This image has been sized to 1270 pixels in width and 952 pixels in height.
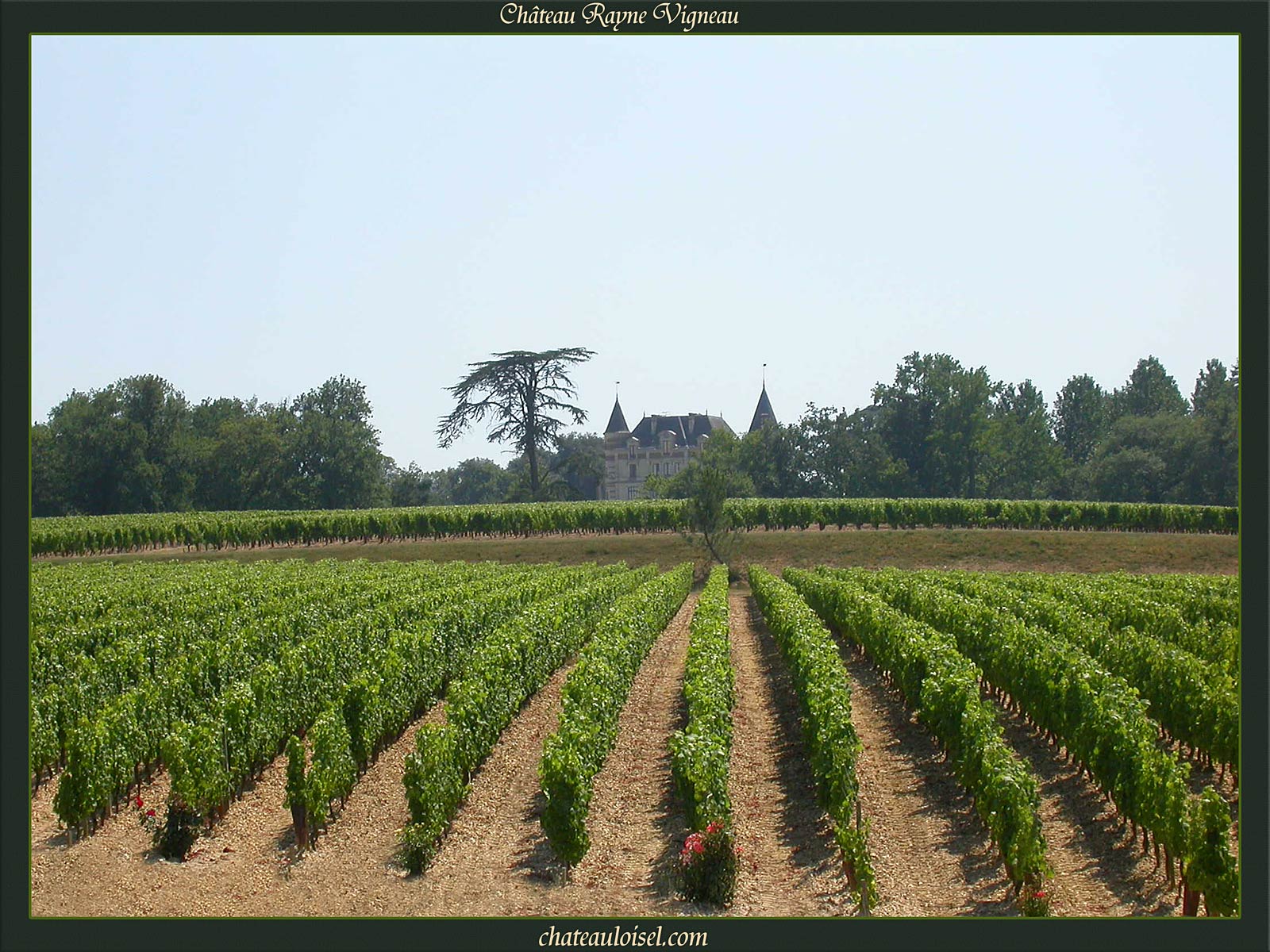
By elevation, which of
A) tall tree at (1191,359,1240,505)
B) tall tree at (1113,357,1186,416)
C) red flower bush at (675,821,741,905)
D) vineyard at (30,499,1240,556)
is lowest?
red flower bush at (675,821,741,905)

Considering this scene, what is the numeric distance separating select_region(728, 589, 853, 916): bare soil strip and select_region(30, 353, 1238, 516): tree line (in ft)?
142

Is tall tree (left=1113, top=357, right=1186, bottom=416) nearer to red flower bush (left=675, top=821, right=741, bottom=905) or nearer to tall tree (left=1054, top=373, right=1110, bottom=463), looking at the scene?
tall tree (left=1054, top=373, right=1110, bottom=463)

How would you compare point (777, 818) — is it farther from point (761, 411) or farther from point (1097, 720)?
point (761, 411)

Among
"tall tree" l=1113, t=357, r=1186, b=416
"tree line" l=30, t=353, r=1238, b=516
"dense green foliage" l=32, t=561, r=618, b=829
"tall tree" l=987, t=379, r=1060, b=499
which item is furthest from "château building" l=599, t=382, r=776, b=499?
"dense green foliage" l=32, t=561, r=618, b=829

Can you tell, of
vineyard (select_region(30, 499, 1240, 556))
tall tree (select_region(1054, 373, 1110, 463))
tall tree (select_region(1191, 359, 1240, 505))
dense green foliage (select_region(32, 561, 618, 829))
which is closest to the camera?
dense green foliage (select_region(32, 561, 618, 829))

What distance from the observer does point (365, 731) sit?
1345 cm

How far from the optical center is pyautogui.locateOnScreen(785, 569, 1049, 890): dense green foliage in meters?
9.21

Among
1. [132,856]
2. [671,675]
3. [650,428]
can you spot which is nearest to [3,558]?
[132,856]

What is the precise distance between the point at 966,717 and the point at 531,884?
501cm

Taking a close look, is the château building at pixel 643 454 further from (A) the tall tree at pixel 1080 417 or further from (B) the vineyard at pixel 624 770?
(B) the vineyard at pixel 624 770

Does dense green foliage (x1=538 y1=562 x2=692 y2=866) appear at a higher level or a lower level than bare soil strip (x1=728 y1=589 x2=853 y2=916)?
higher

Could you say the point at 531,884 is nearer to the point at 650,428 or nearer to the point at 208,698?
the point at 208,698

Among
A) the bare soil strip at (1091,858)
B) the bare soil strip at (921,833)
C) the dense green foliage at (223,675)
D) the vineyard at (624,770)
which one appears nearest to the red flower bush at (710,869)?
the vineyard at (624,770)

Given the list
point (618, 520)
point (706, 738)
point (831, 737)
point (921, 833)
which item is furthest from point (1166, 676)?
point (618, 520)
